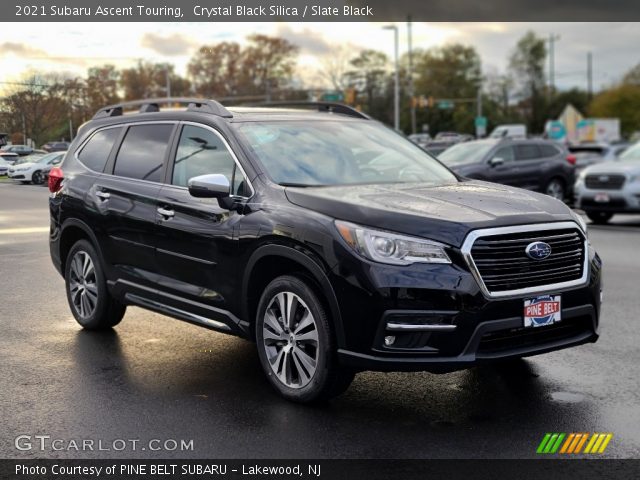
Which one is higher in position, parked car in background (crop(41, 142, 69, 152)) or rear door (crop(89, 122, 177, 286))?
parked car in background (crop(41, 142, 69, 152))

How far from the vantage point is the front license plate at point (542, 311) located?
14.7 ft

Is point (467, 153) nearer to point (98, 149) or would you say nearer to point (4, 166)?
point (4, 166)

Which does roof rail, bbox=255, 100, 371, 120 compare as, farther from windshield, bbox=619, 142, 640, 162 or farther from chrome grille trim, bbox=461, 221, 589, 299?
windshield, bbox=619, 142, 640, 162

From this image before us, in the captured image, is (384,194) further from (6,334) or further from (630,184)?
(630,184)

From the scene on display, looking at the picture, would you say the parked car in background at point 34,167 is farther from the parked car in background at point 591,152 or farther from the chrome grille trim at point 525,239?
the parked car in background at point 591,152

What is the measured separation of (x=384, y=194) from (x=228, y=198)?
1.00 meters

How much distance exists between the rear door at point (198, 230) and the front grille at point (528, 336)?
5.32 feet

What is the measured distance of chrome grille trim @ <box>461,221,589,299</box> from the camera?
4.34 m

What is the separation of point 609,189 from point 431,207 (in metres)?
12.0

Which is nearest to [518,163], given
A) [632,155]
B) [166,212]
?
[632,155]

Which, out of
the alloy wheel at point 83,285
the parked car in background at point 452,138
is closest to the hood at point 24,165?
the alloy wheel at point 83,285

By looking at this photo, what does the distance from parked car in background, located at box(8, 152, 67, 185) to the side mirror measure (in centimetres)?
359

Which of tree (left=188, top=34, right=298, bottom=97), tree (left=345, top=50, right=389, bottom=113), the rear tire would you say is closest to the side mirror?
the rear tire

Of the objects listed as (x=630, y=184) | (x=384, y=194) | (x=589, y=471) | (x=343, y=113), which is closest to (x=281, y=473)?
(x=589, y=471)
